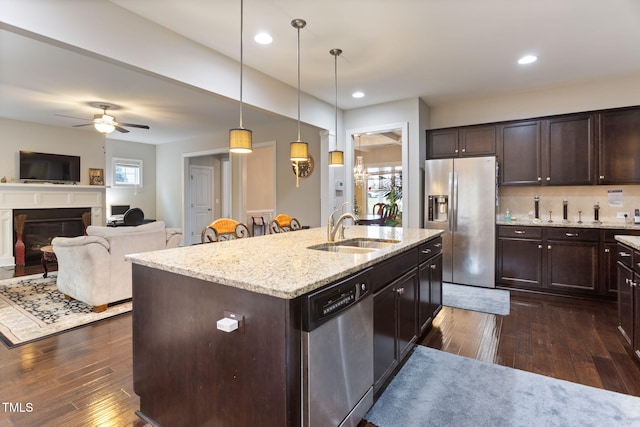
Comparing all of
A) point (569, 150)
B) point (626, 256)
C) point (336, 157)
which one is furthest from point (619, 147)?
point (336, 157)

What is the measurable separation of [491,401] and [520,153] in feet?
11.8

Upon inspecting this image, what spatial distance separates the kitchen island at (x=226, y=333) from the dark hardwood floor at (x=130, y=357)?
493 millimetres

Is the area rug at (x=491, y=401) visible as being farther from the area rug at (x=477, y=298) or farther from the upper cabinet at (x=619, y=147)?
the upper cabinet at (x=619, y=147)

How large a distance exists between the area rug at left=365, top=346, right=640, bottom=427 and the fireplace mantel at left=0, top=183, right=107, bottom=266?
743 cm

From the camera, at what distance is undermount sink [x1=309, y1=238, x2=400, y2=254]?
8.00ft

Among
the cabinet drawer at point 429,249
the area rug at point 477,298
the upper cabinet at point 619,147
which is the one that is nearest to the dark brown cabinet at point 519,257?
the area rug at point 477,298

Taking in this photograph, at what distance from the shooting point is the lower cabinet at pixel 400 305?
1878 mm

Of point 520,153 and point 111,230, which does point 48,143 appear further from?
point 520,153

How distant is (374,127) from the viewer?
16.7ft

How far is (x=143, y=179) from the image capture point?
8.56 m

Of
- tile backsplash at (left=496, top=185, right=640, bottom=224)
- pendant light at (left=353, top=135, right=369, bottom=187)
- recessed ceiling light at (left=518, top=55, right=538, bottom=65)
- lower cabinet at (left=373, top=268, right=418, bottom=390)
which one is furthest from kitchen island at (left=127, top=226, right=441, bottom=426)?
pendant light at (left=353, top=135, right=369, bottom=187)

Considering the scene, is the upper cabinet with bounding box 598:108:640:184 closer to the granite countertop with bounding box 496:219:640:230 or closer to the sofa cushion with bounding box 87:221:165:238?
the granite countertop with bounding box 496:219:640:230

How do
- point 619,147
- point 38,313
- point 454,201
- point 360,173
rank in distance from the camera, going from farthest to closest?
point 360,173 → point 454,201 → point 619,147 → point 38,313

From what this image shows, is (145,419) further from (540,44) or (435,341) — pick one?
(540,44)
